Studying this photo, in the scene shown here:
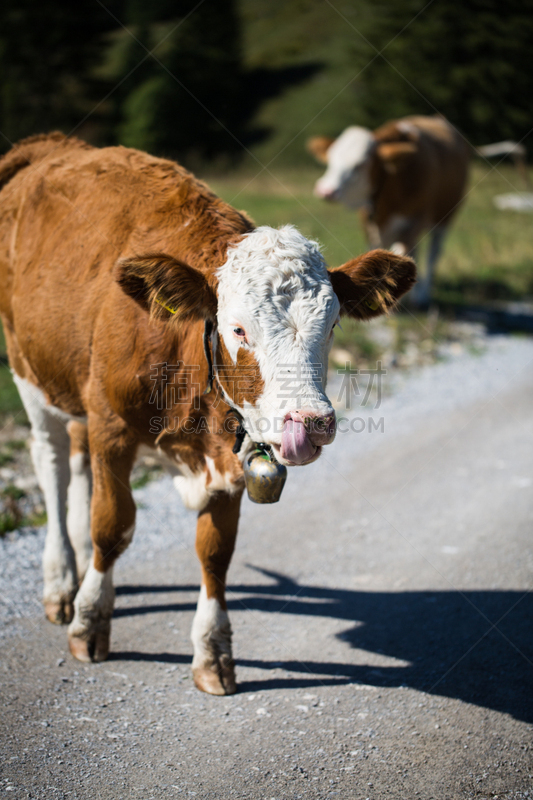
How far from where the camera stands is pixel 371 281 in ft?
10.5

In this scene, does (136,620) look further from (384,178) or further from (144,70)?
(144,70)

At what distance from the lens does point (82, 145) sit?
172 inches

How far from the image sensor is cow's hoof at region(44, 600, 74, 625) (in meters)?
3.79

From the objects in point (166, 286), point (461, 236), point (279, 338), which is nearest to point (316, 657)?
point (279, 338)

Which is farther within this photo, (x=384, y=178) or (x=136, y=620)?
(x=384, y=178)

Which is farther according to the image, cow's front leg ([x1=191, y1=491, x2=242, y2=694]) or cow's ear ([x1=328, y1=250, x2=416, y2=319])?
cow's front leg ([x1=191, y1=491, x2=242, y2=694])

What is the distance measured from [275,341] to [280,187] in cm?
2094

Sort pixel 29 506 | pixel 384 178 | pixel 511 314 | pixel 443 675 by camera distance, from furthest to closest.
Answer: pixel 511 314
pixel 384 178
pixel 29 506
pixel 443 675

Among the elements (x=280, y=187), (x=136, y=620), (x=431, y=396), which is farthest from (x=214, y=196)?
(x=280, y=187)

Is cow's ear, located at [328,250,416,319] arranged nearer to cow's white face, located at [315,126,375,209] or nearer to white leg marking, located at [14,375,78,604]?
white leg marking, located at [14,375,78,604]

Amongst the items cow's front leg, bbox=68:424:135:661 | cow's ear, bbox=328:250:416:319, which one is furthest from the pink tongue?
Result: cow's front leg, bbox=68:424:135:661

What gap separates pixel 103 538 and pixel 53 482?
887 millimetres

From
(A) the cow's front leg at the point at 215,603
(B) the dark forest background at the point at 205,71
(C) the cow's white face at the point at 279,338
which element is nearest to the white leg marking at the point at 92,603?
(A) the cow's front leg at the point at 215,603

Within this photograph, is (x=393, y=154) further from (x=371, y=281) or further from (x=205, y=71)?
(x=205, y=71)
